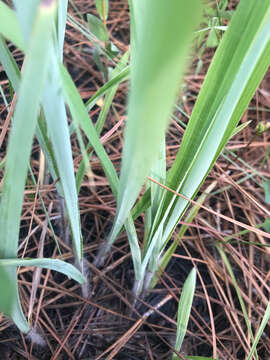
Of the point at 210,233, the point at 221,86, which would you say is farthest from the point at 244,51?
the point at 210,233

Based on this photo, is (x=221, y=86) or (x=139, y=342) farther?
(x=139, y=342)

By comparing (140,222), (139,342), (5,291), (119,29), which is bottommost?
(139,342)

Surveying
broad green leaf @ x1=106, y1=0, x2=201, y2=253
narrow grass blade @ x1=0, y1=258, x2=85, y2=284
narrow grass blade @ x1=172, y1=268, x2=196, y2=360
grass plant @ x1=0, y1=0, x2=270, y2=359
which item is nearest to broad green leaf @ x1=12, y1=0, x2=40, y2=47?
grass plant @ x1=0, y1=0, x2=270, y2=359

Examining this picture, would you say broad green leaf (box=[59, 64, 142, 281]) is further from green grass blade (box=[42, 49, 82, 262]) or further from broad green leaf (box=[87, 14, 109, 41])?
broad green leaf (box=[87, 14, 109, 41])

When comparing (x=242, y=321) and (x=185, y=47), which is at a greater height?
(x=185, y=47)

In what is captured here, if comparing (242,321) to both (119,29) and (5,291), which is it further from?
(119,29)

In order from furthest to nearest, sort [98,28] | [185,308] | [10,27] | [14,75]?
[98,28] → [185,308] → [14,75] → [10,27]

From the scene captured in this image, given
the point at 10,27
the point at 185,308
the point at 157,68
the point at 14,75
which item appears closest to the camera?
the point at 157,68

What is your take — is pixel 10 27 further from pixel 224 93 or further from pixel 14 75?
pixel 224 93

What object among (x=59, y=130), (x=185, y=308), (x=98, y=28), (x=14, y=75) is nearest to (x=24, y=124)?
(x=59, y=130)
